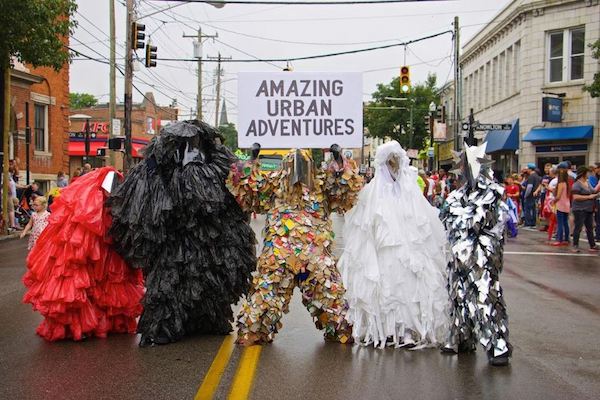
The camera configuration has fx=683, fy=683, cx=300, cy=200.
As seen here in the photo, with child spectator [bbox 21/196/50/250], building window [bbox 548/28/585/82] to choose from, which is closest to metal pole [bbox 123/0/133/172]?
child spectator [bbox 21/196/50/250]

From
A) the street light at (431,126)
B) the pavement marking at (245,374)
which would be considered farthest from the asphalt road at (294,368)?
the street light at (431,126)

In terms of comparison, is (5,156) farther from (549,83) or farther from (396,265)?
(549,83)

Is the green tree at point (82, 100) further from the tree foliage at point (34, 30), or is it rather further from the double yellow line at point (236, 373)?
the double yellow line at point (236, 373)

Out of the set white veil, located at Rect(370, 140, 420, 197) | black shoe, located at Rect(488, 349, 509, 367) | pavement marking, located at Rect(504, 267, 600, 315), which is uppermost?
white veil, located at Rect(370, 140, 420, 197)

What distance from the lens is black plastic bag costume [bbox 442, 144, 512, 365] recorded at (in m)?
5.26

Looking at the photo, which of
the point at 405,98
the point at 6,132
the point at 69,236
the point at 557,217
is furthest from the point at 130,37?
the point at 405,98

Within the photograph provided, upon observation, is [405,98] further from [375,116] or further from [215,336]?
[215,336]

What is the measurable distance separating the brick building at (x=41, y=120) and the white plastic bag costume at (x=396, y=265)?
22141mm

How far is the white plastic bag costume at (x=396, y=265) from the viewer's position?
558cm

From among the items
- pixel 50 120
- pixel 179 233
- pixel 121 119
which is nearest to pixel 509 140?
pixel 50 120

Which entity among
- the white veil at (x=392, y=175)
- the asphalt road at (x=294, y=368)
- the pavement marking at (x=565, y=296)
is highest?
the white veil at (x=392, y=175)

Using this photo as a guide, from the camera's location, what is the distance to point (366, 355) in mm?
5441

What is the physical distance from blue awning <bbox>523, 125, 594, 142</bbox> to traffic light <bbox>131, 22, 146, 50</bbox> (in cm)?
1646

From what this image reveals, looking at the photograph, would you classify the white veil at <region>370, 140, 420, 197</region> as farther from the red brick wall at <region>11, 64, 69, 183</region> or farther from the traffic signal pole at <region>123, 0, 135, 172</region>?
the red brick wall at <region>11, 64, 69, 183</region>
